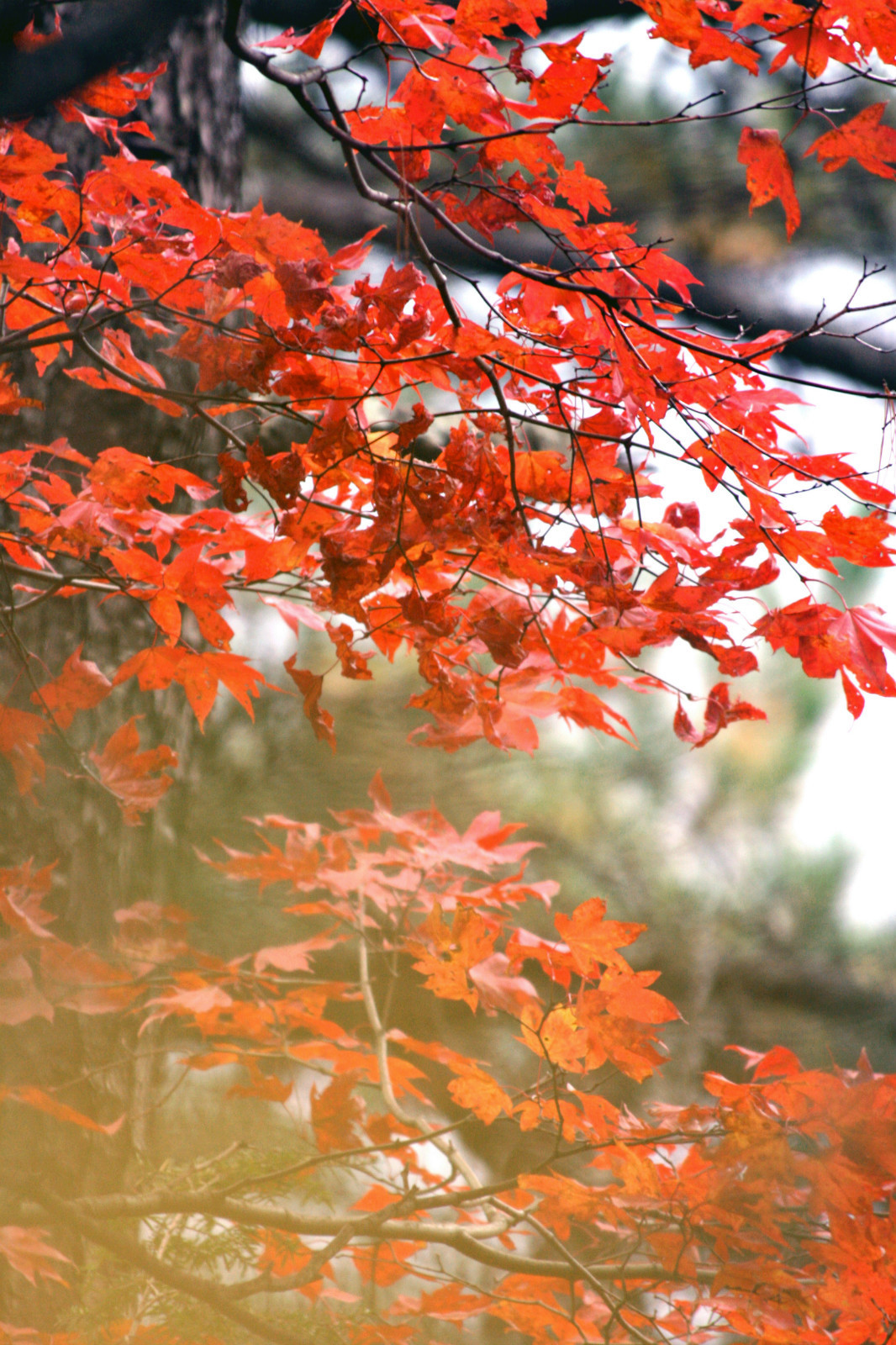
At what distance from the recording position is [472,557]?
561mm

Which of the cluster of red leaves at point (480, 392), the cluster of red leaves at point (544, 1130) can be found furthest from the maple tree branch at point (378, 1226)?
the cluster of red leaves at point (480, 392)

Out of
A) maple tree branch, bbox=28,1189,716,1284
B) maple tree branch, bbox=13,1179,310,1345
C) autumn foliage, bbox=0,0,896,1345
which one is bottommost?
maple tree branch, bbox=13,1179,310,1345

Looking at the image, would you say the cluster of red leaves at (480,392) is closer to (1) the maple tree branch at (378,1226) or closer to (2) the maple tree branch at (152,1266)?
(1) the maple tree branch at (378,1226)

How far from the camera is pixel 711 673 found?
7.98 ft

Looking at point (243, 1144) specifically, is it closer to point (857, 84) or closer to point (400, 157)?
point (400, 157)

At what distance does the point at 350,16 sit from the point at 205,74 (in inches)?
22.8

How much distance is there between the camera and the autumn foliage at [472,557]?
20.8 inches

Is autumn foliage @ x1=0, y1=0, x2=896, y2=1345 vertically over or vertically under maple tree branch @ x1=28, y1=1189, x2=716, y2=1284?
over

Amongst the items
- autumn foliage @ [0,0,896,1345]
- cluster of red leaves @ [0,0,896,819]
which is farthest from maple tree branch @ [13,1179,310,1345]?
cluster of red leaves @ [0,0,896,819]

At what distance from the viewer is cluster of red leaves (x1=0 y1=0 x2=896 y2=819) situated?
520 mm

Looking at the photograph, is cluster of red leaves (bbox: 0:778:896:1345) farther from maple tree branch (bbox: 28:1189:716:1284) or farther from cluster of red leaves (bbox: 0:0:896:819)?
cluster of red leaves (bbox: 0:0:896:819)

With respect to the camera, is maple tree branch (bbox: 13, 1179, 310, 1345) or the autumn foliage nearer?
the autumn foliage

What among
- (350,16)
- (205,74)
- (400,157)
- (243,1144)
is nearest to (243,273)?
(400,157)

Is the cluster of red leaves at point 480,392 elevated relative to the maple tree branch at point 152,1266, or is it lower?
elevated
